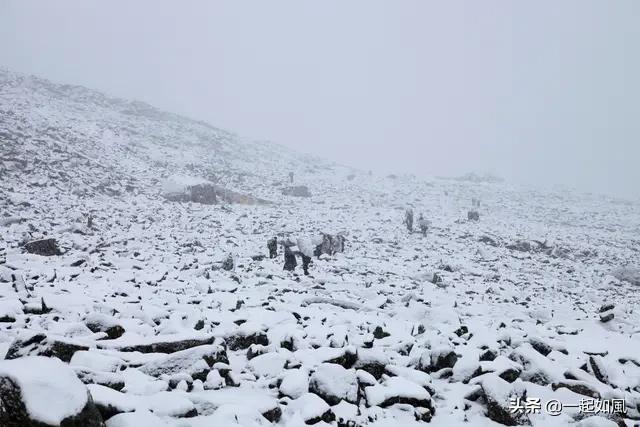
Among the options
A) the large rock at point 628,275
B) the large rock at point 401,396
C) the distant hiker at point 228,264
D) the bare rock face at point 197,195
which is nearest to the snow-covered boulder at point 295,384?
the large rock at point 401,396

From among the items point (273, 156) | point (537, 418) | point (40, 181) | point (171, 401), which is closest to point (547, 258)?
point (537, 418)

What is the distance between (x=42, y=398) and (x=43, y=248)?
10576mm

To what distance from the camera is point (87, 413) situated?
3691 mm

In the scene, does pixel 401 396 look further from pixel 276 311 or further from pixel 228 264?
pixel 228 264

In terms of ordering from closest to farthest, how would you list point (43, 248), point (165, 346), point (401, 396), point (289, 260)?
point (401, 396) → point (165, 346) → point (43, 248) → point (289, 260)

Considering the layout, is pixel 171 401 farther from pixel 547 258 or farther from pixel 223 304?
pixel 547 258

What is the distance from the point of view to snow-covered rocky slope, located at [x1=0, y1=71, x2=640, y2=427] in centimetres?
538

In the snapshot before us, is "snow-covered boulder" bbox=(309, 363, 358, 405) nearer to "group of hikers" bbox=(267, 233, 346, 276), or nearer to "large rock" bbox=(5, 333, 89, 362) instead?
"large rock" bbox=(5, 333, 89, 362)

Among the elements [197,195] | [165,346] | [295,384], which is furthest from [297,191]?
[295,384]

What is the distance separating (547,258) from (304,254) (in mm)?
13801

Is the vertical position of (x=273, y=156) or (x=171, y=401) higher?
(x=273, y=156)

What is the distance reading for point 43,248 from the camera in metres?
12.3

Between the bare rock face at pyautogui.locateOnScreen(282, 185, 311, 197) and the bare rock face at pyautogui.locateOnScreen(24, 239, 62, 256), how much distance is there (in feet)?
69.0

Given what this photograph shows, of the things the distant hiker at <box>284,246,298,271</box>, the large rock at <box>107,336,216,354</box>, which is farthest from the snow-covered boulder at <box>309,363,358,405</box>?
the distant hiker at <box>284,246,298,271</box>
